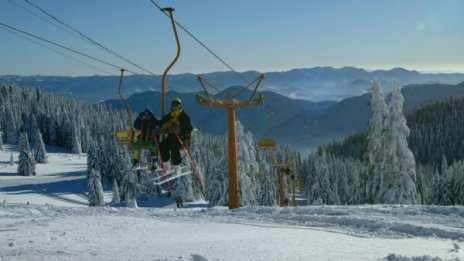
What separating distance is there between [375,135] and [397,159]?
2.22m

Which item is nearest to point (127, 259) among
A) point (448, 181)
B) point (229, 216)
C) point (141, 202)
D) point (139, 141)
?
point (229, 216)

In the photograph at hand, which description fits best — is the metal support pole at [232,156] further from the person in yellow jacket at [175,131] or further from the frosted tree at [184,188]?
the frosted tree at [184,188]

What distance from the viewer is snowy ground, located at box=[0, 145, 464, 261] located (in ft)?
30.9

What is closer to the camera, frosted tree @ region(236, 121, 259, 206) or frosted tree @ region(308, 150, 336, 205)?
frosted tree @ region(236, 121, 259, 206)

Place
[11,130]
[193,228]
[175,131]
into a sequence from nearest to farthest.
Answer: [193,228] < [175,131] < [11,130]

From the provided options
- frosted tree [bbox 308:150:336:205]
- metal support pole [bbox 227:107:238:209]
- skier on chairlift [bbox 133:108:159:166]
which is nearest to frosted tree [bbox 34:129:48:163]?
frosted tree [bbox 308:150:336:205]

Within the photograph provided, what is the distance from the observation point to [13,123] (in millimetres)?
137375

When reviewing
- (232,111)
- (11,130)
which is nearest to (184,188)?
(232,111)

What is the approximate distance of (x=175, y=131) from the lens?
1588 centimetres

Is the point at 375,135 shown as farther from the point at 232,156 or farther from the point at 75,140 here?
the point at 75,140

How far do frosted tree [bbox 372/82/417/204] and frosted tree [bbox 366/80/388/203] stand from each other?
0.41 metres

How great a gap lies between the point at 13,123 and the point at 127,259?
143 m

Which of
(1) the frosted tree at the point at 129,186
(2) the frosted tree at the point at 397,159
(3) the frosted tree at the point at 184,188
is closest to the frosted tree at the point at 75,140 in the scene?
(1) the frosted tree at the point at 129,186

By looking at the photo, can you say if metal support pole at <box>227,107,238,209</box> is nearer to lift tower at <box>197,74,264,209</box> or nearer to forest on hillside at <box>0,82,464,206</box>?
lift tower at <box>197,74,264,209</box>
